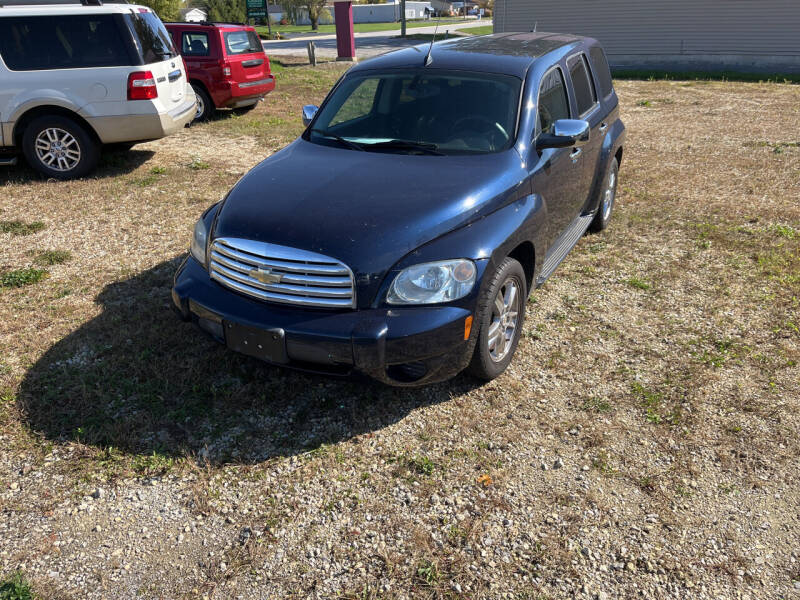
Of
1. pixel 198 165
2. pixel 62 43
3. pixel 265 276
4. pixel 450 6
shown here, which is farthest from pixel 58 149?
pixel 450 6

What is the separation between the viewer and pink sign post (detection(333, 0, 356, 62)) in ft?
70.0

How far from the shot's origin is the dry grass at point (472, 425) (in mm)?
2635

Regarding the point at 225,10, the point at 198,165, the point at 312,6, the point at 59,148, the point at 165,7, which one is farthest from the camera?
the point at 312,6

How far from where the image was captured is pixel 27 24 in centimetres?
721

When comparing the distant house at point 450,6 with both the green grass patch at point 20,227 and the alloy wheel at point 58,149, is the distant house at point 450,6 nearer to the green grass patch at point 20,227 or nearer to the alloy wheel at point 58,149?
the alloy wheel at point 58,149

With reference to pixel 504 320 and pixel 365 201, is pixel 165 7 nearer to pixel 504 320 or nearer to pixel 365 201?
pixel 365 201

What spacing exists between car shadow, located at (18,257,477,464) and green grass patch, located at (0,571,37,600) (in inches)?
31.6

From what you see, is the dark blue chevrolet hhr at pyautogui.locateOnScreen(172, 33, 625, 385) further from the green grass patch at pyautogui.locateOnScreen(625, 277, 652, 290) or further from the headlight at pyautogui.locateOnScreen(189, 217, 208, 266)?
the green grass patch at pyautogui.locateOnScreen(625, 277, 652, 290)

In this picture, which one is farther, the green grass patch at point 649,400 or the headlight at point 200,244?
the headlight at point 200,244

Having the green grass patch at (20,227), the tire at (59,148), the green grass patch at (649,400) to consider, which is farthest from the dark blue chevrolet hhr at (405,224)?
the tire at (59,148)

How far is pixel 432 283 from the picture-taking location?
10.2 ft

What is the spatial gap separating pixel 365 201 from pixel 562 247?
1930mm

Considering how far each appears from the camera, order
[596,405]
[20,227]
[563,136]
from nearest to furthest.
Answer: [596,405] → [563,136] → [20,227]

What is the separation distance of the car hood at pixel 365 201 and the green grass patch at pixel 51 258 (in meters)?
2.60
